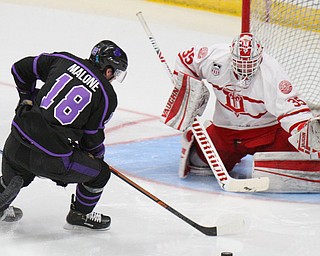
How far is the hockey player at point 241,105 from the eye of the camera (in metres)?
3.91

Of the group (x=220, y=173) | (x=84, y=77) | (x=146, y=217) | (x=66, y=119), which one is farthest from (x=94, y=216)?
(x=220, y=173)

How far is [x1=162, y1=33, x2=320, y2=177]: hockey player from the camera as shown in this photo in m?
3.91

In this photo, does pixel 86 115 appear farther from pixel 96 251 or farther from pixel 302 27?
pixel 302 27

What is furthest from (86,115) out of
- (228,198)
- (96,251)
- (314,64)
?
(314,64)

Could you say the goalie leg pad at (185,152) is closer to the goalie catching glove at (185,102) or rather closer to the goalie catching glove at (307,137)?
the goalie catching glove at (185,102)

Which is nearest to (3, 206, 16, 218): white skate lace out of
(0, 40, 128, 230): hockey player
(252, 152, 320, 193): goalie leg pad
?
(0, 40, 128, 230): hockey player

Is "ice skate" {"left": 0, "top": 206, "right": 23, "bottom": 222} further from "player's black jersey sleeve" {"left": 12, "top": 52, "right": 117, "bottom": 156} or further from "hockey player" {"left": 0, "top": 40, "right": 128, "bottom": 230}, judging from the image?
"player's black jersey sleeve" {"left": 12, "top": 52, "right": 117, "bottom": 156}

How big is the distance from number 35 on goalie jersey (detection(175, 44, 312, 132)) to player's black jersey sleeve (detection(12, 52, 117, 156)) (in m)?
1.00

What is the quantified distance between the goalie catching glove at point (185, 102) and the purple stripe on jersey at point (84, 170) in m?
1.02

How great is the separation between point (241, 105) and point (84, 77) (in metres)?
1.17

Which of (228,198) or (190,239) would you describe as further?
Answer: (228,198)

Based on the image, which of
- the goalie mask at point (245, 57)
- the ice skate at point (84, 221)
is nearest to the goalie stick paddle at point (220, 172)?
the goalie mask at point (245, 57)

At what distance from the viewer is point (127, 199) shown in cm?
382

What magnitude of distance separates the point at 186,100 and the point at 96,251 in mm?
1225
